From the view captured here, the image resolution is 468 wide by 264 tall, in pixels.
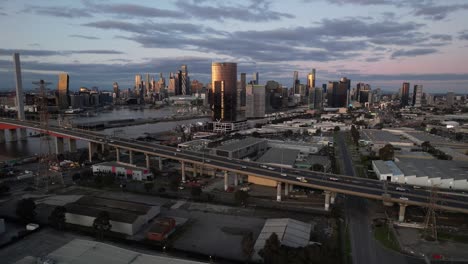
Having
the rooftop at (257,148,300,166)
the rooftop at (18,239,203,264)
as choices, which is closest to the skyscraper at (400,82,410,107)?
the rooftop at (257,148,300,166)

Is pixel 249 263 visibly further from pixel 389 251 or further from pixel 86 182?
pixel 86 182

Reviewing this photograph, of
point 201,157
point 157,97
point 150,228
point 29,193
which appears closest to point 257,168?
point 201,157

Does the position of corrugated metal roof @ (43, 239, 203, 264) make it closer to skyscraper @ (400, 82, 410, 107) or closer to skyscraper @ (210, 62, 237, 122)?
skyscraper @ (210, 62, 237, 122)

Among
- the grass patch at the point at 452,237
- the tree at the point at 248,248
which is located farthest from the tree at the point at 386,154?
the tree at the point at 248,248

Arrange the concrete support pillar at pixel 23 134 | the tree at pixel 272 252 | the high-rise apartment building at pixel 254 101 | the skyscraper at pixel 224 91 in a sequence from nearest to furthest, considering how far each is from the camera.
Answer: the tree at pixel 272 252 → the concrete support pillar at pixel 23 134 → the skyscraper at pixel 224 91 → the high-rise apartment building at pixel 254 101

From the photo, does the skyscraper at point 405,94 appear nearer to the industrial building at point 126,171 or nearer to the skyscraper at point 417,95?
the skyscraper at point 417,95

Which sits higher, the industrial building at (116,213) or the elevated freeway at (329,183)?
the elevated freeway at (329,183)
